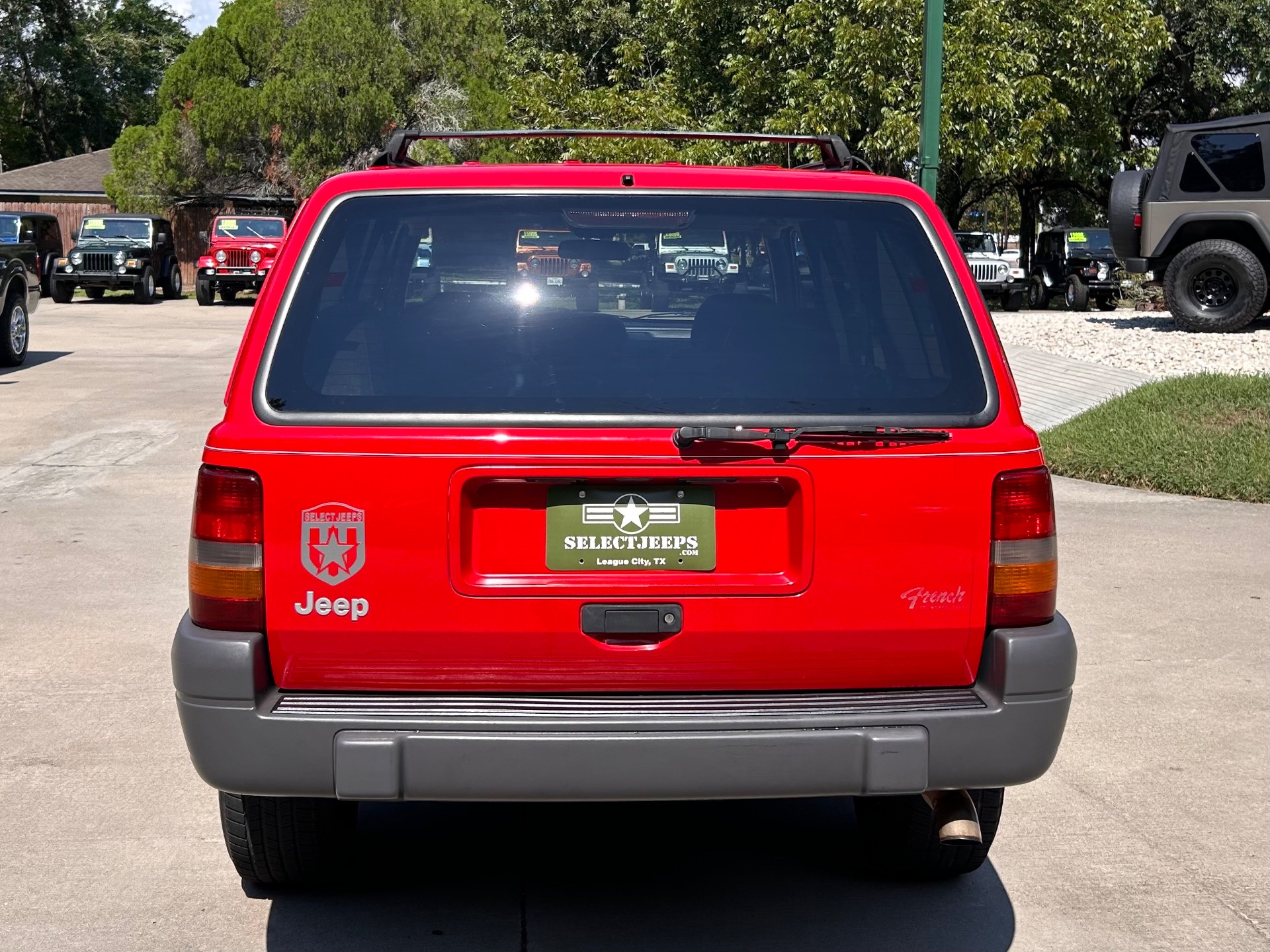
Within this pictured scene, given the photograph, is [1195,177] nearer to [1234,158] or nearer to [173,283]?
[1234,158]

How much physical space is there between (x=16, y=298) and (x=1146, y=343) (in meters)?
12.8

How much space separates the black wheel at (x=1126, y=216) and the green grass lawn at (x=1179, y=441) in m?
5.00

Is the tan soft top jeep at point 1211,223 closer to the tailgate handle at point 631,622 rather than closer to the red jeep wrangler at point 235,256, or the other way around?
the tailgate handle at point 631,622

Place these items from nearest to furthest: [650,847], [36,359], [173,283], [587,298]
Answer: [587,298], [650,847], [36,359], [173,283]

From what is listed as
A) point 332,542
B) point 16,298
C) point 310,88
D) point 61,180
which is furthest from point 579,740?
point 61,180

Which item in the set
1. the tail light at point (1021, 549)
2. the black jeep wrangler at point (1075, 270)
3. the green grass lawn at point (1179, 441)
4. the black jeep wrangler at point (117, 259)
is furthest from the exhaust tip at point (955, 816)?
the black jeep wrangler at point (117, 259)

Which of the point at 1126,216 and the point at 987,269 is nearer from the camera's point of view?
the point at 1126,216

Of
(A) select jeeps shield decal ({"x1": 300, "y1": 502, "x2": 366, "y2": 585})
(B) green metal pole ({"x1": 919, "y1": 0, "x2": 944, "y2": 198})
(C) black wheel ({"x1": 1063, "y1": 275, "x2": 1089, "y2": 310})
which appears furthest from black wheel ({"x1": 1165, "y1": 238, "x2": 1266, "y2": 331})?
(A) select jeeps shield decal ({"x1": 300, "y1": 502, "x2": 366, "y2": 585})

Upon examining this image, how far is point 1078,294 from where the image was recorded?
2811 cm

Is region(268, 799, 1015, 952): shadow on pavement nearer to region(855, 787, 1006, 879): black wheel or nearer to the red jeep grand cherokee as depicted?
region(855, 787, 1006, 879): black wheel

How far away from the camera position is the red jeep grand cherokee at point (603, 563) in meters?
3.15

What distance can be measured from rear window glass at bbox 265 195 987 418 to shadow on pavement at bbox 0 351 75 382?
1485cm

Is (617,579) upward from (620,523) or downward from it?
downward

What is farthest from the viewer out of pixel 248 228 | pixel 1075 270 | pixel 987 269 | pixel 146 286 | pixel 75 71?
pixel 75 71
